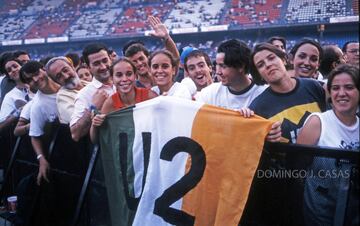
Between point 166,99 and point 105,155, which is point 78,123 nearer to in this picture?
point 105,155

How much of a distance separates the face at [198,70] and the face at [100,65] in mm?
916

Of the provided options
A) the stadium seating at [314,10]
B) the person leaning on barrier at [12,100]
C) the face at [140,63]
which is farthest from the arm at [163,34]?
the stadium seating at [314,10]

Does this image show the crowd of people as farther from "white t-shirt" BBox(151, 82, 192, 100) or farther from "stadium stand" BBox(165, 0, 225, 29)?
"stadium stand" BBox(165, 0, 225, 29)

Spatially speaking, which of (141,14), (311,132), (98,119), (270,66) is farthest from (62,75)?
(141,14)

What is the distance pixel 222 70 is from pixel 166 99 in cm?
70

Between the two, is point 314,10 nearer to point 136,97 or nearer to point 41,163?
point 136,97

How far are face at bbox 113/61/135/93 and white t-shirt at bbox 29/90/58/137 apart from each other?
0.92m

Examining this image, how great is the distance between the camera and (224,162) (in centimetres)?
235

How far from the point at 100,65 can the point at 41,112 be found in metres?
0.74

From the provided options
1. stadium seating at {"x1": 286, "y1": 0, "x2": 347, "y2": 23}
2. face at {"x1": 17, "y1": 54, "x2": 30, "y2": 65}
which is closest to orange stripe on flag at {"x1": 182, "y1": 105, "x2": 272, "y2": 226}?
face at {"x1": 17, "y1": 54, "x2": 30, "y2": 65}

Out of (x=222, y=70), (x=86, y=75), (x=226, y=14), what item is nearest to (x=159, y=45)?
(x=226, y=14)

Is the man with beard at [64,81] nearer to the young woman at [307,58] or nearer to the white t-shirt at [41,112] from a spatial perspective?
the white t-shirt at [41,112]

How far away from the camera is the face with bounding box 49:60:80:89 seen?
3.78 m

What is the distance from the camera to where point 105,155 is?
287 centimetres
